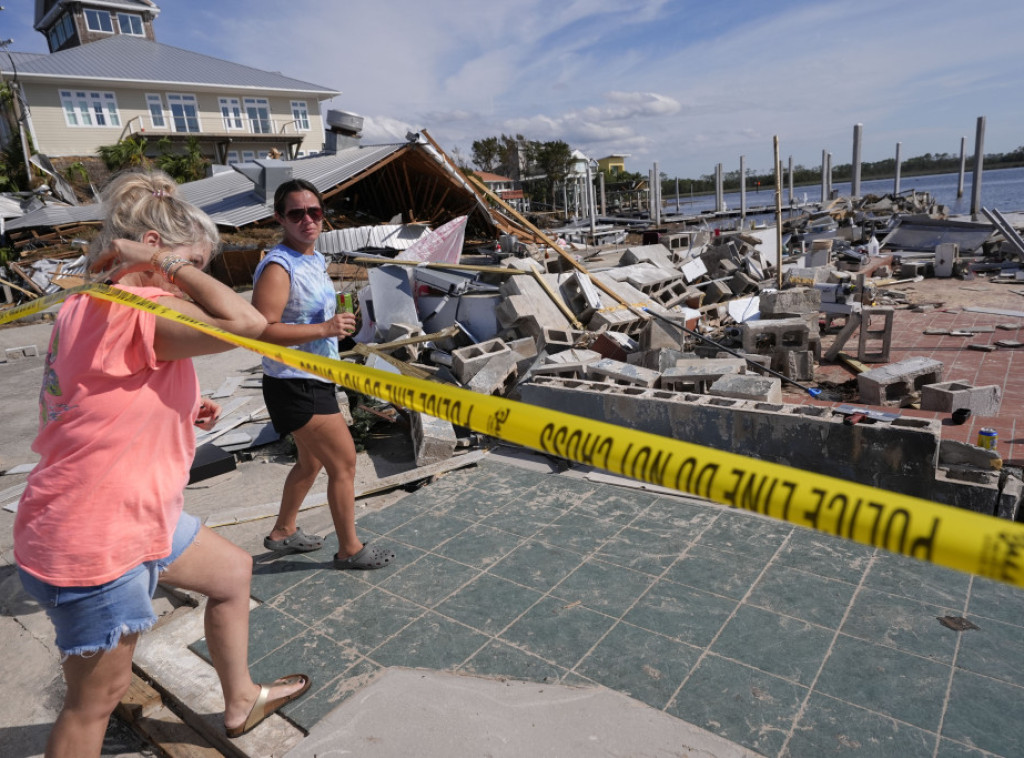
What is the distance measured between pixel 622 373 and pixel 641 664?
3.62 m

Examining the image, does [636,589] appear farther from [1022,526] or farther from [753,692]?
[1022,526]

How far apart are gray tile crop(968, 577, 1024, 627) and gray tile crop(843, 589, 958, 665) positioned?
6.6 inches

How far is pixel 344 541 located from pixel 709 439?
2916 mm

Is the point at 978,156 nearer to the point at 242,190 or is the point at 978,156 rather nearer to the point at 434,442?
the point at 242,190

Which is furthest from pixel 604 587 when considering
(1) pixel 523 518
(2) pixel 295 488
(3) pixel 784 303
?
(3) pixel 784 303

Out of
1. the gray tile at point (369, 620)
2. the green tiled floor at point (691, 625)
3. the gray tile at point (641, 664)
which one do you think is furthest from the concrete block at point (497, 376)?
the gray tile at point (641, 664)

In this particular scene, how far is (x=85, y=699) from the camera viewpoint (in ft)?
6.25

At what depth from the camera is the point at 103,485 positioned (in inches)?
70.2

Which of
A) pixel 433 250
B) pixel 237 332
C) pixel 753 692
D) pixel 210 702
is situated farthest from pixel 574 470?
pixel 433 250

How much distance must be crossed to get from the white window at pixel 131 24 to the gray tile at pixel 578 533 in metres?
51.0

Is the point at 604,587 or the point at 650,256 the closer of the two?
the point at 604,587

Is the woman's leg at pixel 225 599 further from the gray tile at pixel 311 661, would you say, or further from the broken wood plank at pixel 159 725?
the gray tile at pixel 311 661

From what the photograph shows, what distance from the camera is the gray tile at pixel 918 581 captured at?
3.10 m

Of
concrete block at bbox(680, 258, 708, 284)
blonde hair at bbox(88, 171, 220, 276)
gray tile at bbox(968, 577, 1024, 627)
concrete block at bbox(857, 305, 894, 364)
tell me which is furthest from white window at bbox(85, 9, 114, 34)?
gray tile at bbox(968, 577, 1024, 627)
